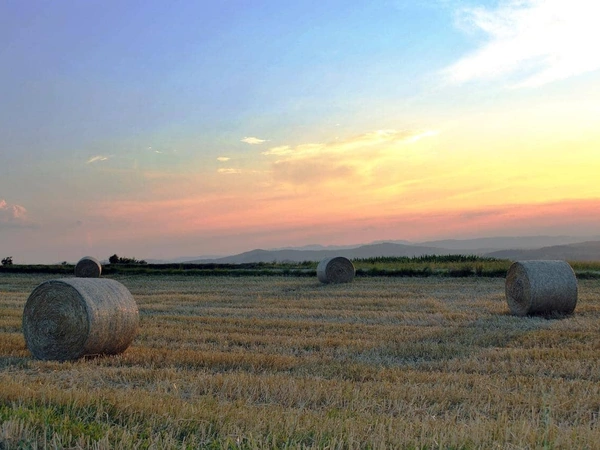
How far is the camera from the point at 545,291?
49.7ft

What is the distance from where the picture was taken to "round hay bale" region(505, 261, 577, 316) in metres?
15.1

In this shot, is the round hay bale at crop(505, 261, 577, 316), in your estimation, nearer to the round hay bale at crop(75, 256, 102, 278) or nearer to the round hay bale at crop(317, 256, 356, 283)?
the round hay bale at crop(317, 256, 356, 283)

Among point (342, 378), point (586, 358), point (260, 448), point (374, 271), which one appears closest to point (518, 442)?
point (260, 448)

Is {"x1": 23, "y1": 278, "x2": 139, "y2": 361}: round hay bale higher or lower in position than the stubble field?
higher

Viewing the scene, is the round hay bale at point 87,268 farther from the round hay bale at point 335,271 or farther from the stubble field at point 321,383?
the stubble field at point 321,383

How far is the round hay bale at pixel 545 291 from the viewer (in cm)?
1512

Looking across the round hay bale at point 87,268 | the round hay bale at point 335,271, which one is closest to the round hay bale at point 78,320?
the round hay bale at point 335,271

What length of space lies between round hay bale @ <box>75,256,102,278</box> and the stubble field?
19485 mm

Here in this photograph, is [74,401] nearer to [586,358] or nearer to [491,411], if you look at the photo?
[491,411]

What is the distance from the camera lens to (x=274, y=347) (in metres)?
10.4

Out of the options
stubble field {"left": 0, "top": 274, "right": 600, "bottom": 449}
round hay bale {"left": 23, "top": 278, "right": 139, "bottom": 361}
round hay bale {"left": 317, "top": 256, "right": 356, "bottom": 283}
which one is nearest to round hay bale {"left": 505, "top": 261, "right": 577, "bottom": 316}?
stubble field {"left": 0, "top": 274, "right": 600, "bottom": 449}

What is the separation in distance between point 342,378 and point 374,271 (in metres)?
22.5

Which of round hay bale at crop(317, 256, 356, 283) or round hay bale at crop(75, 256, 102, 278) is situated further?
round hay bale at crop(75, 256, 102, 278)

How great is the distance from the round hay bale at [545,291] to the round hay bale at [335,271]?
37.3ft
